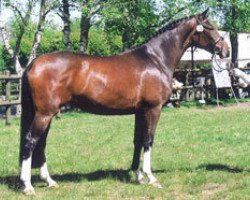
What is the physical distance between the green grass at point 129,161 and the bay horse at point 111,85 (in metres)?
0.36

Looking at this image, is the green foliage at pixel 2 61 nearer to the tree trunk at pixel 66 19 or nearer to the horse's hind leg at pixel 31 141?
the tree trunk at pixel 66 19

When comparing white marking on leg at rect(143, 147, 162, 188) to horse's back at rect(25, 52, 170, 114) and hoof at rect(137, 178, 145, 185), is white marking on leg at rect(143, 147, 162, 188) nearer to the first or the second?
hoof at rect(137, 178, 145, 185)

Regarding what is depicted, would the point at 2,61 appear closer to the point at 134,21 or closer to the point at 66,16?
the point at 66,16

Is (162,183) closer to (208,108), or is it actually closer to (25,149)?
(25,149)

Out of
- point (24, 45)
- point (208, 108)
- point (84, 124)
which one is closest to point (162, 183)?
point (84, 124)

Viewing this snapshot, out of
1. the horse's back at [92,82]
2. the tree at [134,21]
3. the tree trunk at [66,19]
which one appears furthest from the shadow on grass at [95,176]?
the tree trunk at [66,19]

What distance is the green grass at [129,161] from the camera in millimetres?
6516

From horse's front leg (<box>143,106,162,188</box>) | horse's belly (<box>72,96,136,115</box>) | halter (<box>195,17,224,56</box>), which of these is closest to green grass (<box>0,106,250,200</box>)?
horse's front leg (<box>143,106,162,188</box>)

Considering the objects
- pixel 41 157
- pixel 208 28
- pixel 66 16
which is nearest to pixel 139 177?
pixel 41 157

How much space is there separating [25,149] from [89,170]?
167 cm

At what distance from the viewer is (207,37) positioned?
7.52 meters

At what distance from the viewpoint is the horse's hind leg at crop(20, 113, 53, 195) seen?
6488 mm

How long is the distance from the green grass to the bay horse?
0.36 m

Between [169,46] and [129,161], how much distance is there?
234 centimetres
